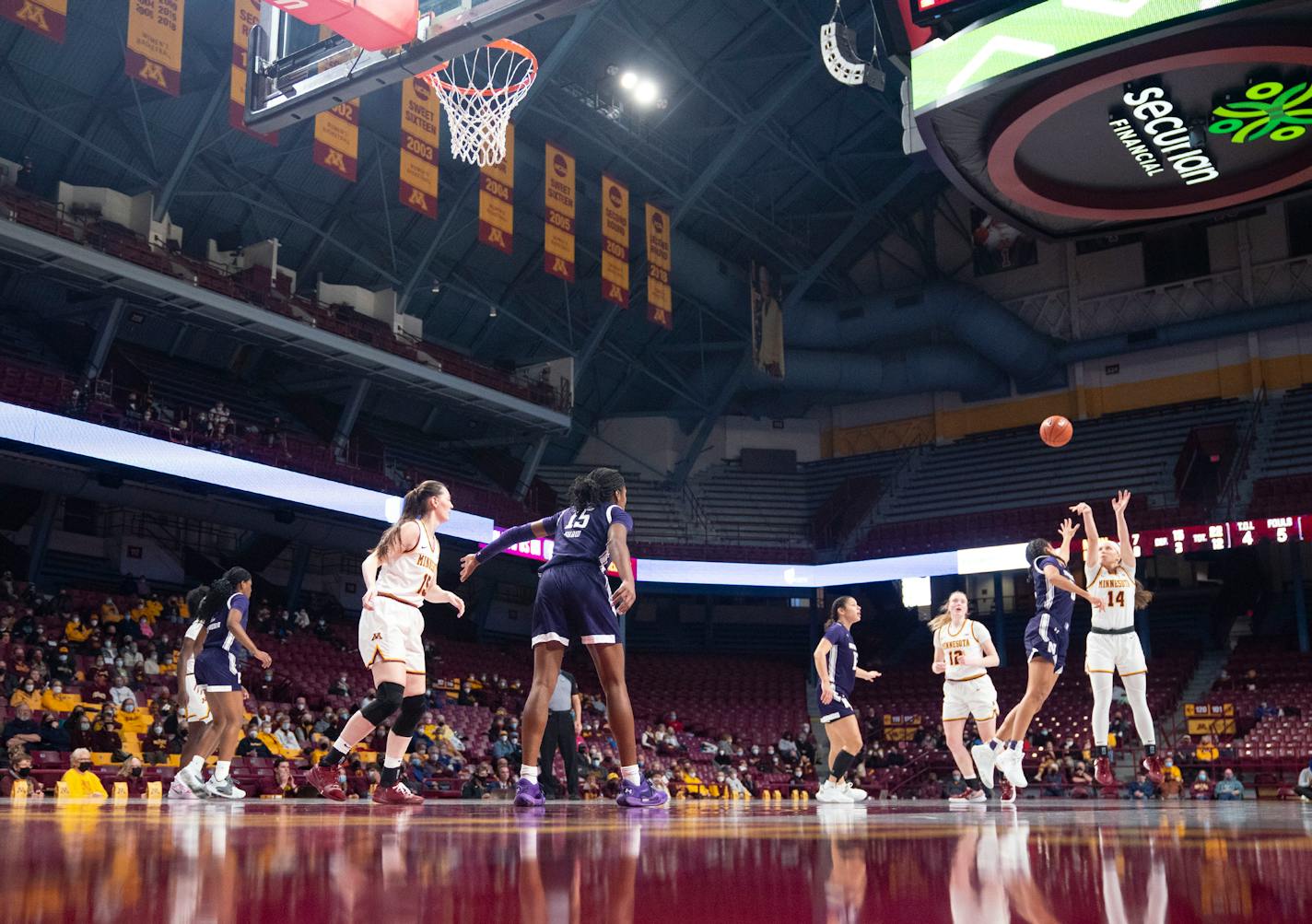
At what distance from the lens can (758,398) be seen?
128ft

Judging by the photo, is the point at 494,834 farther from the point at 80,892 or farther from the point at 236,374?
the point at 236,374

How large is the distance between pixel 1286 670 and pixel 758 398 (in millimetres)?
17298

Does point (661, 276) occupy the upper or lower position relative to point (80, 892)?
upper

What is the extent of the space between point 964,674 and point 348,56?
319 inches

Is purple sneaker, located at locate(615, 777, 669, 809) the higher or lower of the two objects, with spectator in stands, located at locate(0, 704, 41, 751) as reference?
lower

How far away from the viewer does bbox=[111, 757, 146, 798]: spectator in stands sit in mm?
14148

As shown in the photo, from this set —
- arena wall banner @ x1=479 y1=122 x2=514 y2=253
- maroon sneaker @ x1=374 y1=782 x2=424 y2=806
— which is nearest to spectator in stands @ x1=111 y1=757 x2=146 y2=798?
maroon sneaker @ x1=374 y1=782 x2=424 y2=806

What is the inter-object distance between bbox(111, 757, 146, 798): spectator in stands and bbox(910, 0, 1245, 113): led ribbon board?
1151 cm

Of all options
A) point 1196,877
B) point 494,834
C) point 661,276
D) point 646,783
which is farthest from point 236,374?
point 1196,877

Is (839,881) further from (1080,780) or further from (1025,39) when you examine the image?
(1080,780)

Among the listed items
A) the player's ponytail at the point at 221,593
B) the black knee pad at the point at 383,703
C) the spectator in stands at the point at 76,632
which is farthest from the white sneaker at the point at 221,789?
the spectator in stands at the point at 76,632

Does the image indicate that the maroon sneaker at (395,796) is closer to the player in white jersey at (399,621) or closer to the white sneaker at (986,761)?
the player in white jersey at (399,621)

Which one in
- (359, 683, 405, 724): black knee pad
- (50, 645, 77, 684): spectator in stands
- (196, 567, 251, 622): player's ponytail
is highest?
(196, 567, 251, 622): player's ponytail

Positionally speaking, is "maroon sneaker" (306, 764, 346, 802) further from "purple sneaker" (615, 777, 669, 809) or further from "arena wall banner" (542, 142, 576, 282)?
"arena wall banner" (542, 142, 576, 282)
